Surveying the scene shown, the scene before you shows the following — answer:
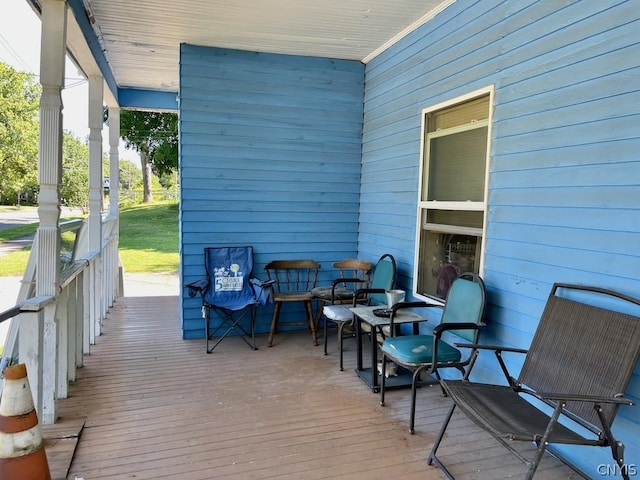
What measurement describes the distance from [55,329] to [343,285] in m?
2.80

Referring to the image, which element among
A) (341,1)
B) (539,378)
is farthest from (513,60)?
(539,378)

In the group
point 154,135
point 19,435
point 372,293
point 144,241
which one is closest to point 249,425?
point 19,435

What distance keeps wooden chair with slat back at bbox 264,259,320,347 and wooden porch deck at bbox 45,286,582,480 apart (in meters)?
0.46

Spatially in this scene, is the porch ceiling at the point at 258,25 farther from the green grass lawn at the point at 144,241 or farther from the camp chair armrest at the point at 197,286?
the camp chair armrest at the point at 197,286

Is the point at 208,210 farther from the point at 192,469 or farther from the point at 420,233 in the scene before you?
the point at 192,469

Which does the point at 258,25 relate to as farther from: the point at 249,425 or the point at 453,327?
the point at 249,425

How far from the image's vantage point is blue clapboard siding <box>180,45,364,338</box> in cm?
427

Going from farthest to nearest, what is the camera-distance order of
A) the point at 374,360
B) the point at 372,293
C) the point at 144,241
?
the point at 144,241 < the point at 372,293 < the point at 374,360

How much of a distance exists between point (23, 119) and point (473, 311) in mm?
4384

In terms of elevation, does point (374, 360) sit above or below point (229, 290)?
below

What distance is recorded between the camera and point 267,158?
4488mm

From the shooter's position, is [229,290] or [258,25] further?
[229,290]

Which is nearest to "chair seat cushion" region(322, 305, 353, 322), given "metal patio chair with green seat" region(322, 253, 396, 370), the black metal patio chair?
"metal patio chair with green seat" region(322, 253, 396, 370)

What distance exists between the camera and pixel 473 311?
2781mm
